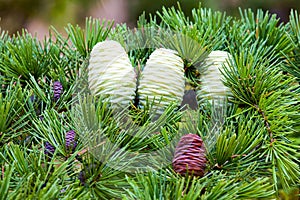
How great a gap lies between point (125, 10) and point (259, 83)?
4.49ft

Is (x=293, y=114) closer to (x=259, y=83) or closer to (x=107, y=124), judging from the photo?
(x=259, y=83)

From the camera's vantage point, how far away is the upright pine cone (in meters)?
0.38

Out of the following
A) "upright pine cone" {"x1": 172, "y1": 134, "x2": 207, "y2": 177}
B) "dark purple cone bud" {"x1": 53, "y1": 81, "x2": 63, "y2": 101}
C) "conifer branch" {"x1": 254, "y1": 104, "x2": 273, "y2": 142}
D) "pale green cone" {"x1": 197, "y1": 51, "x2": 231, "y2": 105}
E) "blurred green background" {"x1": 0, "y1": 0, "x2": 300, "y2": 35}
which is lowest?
"upright pine cone" {"x1": 172, "y1": 134, "x2": 207, "y2": 177}

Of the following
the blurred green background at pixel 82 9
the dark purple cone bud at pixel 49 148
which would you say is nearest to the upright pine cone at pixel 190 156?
the dark purple cone bud at pixel 49 148

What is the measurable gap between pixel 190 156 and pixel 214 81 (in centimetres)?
13

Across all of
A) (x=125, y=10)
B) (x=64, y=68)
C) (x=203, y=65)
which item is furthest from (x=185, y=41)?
(x=125, y=10)

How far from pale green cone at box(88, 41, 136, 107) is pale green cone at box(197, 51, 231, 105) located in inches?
3.0

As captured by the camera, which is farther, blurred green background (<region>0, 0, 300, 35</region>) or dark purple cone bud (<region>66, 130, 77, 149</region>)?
blurred green background (<region>0, 0, 300, 35</region>)

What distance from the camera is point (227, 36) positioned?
0.58m

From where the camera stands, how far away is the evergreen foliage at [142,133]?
35cm

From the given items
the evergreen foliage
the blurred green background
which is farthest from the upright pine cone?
the blurred green background

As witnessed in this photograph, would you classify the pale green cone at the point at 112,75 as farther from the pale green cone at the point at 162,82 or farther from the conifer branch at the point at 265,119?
the conifer branch at the point at 265,119

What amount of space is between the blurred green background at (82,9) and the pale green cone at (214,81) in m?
0.96

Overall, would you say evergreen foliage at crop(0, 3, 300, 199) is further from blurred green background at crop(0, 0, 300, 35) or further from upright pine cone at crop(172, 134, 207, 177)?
blurred green background at crop(0, 0, 300, 35)
